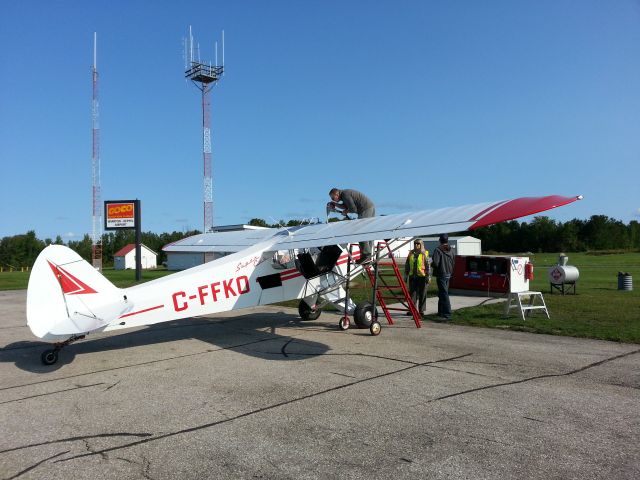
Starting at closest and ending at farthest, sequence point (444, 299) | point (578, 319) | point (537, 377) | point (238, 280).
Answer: point (537, 377), point (238, 280), point (578, 319), point (444, 299)

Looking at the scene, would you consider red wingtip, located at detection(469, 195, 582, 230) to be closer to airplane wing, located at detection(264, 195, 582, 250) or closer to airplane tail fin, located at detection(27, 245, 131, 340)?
airplane wing, located at detection(264, 195, 582, 250)

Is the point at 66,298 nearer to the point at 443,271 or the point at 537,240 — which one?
the point at 443,271

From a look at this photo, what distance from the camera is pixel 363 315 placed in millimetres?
10484

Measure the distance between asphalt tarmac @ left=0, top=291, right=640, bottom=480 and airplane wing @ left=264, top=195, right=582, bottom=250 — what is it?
206cm

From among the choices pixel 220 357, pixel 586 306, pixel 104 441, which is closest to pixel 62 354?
pixel 220 357

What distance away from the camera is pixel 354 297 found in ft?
54.0

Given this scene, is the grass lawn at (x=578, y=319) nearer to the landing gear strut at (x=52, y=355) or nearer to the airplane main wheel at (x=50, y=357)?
the landing gear strut at (x=52, y=355)

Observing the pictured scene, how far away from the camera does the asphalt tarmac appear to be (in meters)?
3.95

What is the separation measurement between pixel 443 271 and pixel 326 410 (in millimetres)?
7513

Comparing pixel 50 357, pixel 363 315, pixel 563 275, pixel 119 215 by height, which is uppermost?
pixel 119 215

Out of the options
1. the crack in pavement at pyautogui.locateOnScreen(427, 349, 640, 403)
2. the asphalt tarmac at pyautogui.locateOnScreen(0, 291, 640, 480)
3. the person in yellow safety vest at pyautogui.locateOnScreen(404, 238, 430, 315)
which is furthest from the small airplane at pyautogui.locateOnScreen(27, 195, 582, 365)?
the crack in pavement at pyautogui.locateOnScreen(427, 349, 640, 403)

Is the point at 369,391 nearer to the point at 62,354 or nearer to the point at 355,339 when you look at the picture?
the point at 355,339

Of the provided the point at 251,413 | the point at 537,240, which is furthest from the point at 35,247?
the point at 251,413

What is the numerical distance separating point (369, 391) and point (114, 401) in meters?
3.15
